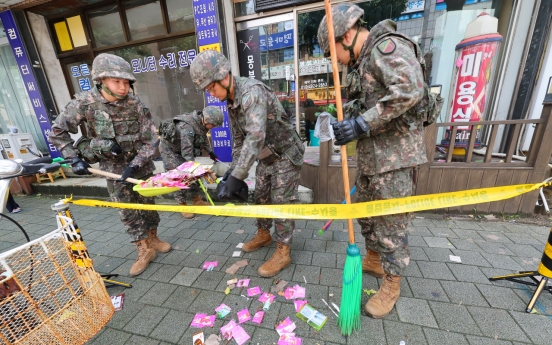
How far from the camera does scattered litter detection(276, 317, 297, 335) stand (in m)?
1.75

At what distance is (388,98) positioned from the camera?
1430 millimetres

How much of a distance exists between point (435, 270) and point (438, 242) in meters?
0.61

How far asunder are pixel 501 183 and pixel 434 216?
3.13 ft

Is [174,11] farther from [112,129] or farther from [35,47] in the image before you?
[112,129]

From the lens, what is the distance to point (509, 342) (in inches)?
61.7

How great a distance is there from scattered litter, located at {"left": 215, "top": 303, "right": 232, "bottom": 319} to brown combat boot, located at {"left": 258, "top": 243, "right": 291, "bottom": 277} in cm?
46

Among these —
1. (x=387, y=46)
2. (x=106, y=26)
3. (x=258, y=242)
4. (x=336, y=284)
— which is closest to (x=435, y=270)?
(x=336, y=284)

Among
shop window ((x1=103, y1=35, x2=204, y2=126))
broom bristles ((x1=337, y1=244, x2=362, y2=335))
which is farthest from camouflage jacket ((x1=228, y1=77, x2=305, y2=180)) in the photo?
shop window ((x1=103, y1=35, x2=204, y2=126))

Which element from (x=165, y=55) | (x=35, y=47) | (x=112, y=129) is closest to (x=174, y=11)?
(x=165, y=55)

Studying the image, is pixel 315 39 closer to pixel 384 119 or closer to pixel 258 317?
pixel 384 119

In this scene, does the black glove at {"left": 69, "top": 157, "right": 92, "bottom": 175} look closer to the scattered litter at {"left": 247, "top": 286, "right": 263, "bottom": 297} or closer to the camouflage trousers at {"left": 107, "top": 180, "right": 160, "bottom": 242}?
the camouflage trousers at {"left": 107, "top": 180, "right": 160, "bottom": 242}

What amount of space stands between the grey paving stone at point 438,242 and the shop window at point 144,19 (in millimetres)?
6960

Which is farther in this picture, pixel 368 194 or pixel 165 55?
pixel 165 55

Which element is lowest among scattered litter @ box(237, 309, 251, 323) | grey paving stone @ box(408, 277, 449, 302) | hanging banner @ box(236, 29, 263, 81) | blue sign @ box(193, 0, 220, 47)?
grey paving stone @ box(408, 277, 449, 302)
